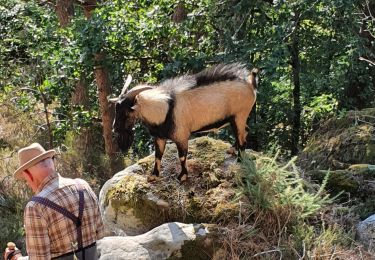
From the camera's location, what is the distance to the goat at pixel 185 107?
190 inches

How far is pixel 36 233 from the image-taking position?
3.45 m

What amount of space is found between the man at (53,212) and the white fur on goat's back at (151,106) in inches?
49.0

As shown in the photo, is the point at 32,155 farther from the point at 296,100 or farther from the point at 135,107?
the point at 296,100

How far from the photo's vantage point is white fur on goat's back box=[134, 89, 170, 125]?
4.81 meters

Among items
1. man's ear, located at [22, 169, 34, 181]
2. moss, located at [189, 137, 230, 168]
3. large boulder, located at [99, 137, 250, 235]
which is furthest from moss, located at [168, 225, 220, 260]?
man's ear, located at [22, 169, 34, 181]

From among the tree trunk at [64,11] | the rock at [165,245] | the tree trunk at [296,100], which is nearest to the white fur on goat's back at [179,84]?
the rock at [165,245]

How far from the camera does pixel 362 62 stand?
8.34m

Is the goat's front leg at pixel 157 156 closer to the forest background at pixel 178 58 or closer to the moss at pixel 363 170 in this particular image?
the forest background at pixel 178 58

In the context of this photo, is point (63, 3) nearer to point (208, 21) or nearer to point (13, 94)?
point (13, 94)

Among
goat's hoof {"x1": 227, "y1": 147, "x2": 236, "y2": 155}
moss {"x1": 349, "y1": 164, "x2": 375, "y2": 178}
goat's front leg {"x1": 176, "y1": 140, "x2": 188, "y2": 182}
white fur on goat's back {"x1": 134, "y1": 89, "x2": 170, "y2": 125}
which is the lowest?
moss {"x1": 349, "y1": 164, "x2": 375, "y2": 178}

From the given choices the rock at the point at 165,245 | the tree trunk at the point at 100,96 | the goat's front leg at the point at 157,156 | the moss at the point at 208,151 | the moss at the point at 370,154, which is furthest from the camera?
the tree trunk at the point at 100,96

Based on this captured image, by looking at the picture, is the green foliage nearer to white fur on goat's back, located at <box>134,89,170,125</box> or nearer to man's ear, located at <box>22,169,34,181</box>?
white fur on goat's back, located at <box>134,89,170,125</box>

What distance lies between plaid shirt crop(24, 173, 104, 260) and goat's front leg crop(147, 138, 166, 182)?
4.61 ft

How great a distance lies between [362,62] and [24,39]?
5166 millimetres
